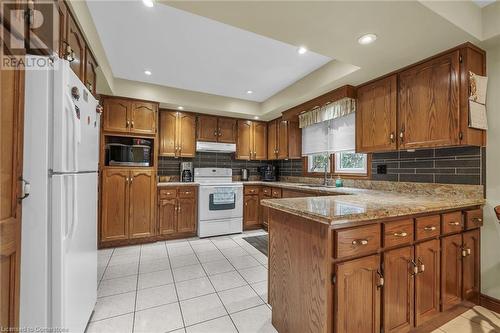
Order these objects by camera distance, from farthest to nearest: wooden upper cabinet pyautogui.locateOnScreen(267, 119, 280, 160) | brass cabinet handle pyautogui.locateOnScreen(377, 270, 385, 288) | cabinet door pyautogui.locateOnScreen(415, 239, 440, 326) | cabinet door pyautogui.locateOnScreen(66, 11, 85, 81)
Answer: wooden upper cabinet pyautogui.locateOnScreen(267, 119, 280, 160) < cabinet door pyautogui.locateOnScreen(66, 11, 85, 81) < cabinet door pyautogui.locateOnScreen(415, 239, 440, 326) < brass cabinet handle pyautogui.locateOnScreen(377, 270, 385, 288)

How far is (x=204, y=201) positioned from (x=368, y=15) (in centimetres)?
325

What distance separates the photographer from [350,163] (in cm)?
328

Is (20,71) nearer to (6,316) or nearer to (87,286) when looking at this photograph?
(6,316)

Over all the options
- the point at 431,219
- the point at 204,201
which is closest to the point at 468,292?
the point at 431,219

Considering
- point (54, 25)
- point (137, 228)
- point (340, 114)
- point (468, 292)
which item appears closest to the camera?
point (54, 25)

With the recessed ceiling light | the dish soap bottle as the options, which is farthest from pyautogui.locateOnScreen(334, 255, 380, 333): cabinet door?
the dish soap bottle

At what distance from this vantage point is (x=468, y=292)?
1792mm

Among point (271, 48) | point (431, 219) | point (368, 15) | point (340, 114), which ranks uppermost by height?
point (271, 48)

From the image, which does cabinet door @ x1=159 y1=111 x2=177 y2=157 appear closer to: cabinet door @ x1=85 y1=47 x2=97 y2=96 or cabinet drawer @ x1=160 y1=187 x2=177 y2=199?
cabinet drawer @ x1=160 y1=187 x2=177 y2=199

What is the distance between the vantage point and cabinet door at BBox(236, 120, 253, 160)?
4.46 meters

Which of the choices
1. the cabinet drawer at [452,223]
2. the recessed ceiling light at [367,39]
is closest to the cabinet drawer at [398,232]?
the cabinet drawer at [452,223]

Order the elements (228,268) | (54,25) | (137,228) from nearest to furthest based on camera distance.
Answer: (54,25) → (228,268) → (137,228)

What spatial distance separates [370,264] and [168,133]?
3556 millimetres

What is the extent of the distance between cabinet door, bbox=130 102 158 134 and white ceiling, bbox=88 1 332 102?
39 cm
